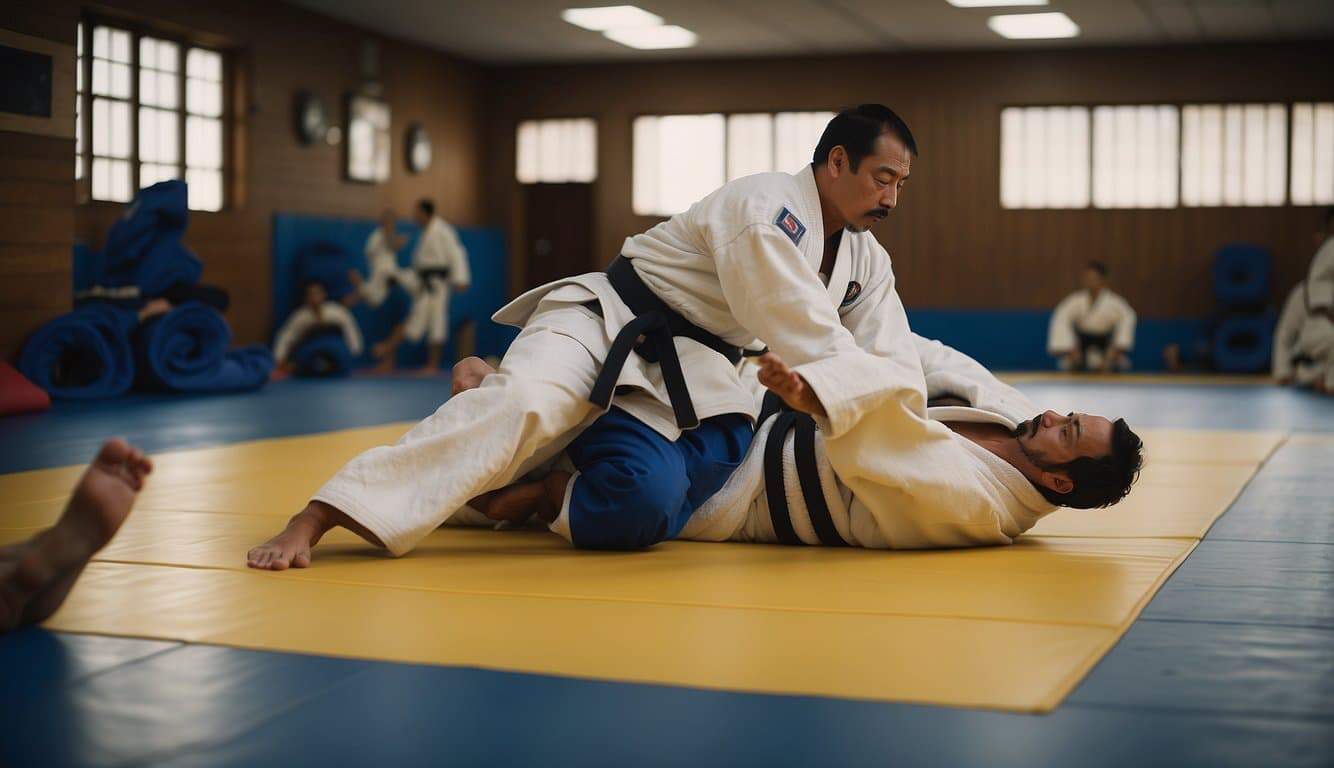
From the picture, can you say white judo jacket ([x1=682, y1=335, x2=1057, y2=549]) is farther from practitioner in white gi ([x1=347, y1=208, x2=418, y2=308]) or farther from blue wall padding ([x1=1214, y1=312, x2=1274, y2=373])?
blue wall padding ([x1=1214, y1=312, x2=1274, y2=373])

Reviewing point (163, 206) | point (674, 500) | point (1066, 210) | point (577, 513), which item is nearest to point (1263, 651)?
point (674, 500)

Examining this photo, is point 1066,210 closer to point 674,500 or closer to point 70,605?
point 674,500

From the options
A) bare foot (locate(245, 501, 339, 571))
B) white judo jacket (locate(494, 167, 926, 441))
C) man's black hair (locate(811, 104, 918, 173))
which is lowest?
bare foot (locate(245, 501, 339, 571))

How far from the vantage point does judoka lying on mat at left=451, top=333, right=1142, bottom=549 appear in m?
2.57

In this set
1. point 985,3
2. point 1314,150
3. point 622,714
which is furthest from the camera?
point 1314,150

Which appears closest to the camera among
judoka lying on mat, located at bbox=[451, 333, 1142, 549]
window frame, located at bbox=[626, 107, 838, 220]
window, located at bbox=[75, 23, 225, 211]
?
judoka lying on mat, located at bbox=[451, 333, 1142, 549]

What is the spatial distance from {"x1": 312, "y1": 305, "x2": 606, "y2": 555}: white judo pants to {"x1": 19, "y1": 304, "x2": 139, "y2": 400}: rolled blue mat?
205 inches

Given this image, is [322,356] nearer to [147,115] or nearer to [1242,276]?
[147,115]

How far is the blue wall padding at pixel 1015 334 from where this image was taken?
12.5 meters

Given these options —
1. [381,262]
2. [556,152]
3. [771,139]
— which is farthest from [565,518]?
[556,152]

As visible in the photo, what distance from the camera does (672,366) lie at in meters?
2.78

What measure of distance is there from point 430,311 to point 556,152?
2.93 m

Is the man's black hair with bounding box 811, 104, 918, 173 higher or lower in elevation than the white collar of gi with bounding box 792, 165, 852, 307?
higher

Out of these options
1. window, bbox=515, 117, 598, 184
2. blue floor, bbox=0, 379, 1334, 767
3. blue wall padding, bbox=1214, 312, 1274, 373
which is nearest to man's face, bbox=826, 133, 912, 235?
blue floor, bbox=0, 379, 1334, 767
